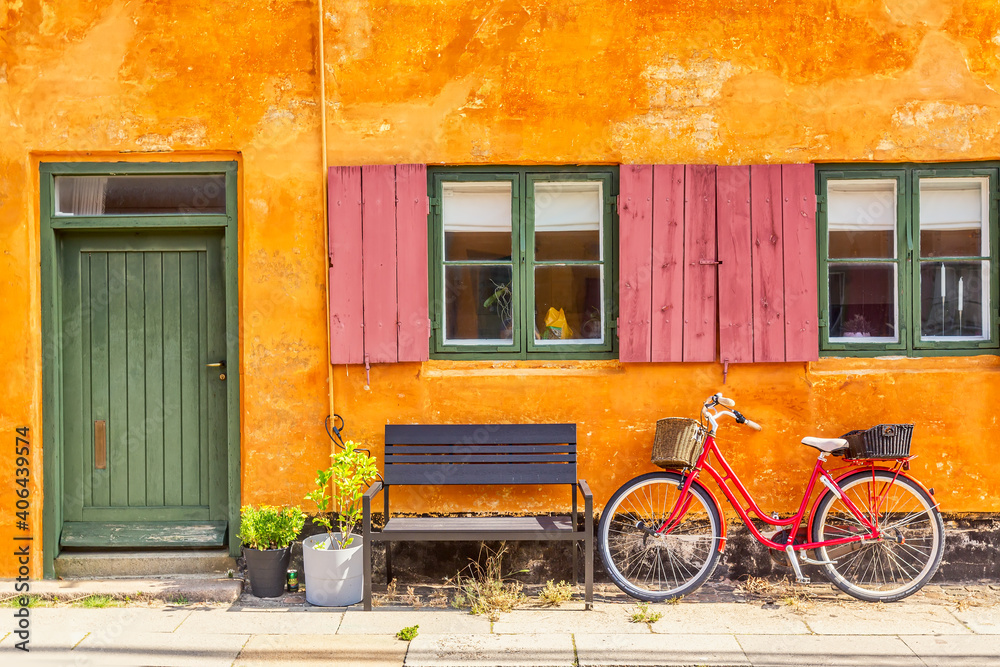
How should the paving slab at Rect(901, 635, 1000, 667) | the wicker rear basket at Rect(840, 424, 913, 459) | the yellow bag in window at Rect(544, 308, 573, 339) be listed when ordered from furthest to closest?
the yellow bag in window at Rect(544, 308, 573, 339)
the wicker rear basket at Rect(840, 424, 913, 459)
the paving slab at Rect(901, 635, 1000, 667)

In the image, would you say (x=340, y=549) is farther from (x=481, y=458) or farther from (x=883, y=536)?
(x=883, y=536)

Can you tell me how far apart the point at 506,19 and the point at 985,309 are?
3.57 meters

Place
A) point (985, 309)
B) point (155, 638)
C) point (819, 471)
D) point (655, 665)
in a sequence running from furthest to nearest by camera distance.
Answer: point (985, 309) < point (819, 471) < point (155, 638) < point (655, 665)

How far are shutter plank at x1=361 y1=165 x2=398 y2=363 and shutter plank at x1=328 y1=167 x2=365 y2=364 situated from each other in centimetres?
4

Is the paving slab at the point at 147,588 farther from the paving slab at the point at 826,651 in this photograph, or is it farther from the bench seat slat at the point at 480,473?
the paving slab at the point at 826,651

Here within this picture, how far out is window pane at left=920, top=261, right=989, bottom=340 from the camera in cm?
521

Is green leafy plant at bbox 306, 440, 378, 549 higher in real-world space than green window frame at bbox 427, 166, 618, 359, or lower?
lower

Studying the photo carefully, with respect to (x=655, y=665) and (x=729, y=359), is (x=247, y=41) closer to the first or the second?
(x=729, y=359)

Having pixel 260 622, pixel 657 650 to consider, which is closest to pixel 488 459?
pixel 657 650

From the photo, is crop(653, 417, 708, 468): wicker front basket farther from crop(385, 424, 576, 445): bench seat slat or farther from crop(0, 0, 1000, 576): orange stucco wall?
crop(385, 424, 576, 445): bench seat slat

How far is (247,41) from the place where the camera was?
16.5 feet

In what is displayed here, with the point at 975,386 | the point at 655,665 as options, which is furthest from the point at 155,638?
the point at 975,386

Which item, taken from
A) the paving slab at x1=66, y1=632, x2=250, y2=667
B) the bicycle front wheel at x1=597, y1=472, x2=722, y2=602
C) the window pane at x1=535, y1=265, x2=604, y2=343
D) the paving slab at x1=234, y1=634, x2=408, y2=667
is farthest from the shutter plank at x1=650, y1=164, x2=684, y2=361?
the paving slab at x1=66, y1=632, x2=250, y2=667

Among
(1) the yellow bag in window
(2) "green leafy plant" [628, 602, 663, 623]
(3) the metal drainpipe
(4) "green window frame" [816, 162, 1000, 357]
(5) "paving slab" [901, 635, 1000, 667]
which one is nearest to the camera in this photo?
(5) "paving slab" [901, 635, 1000, 667]
